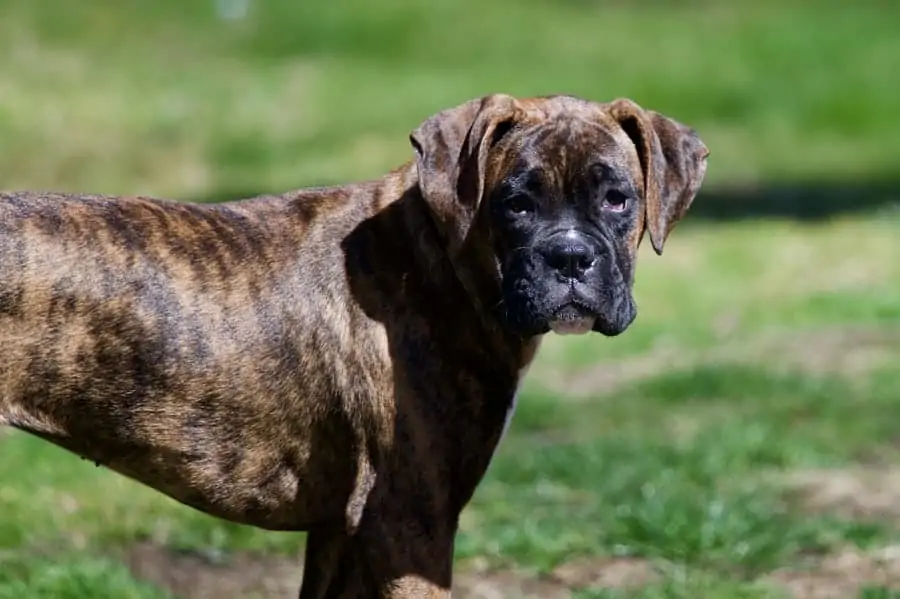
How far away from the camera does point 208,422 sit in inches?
181

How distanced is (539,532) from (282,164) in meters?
15.8

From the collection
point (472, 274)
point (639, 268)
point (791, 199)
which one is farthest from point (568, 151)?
point (791, 199)

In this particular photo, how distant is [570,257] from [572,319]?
18 cm

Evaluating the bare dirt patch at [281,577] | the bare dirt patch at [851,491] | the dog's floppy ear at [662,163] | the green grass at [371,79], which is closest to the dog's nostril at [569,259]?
the dog's floppy ear at [662,163]

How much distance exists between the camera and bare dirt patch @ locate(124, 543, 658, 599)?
6020 millimetres

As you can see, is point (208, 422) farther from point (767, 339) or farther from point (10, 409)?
point (767, 339)

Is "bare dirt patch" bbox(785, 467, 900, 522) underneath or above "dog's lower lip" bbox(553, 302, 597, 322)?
above

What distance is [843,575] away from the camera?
6.12 meters

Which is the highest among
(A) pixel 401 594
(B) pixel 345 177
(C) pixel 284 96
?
(C) pixel 284 96

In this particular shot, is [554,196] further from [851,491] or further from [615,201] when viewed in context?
[851,491]

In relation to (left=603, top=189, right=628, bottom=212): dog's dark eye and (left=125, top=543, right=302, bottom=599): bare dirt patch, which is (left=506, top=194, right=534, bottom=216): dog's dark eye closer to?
(left=603, top=189, right=628, bottom=212): dog's dark eye

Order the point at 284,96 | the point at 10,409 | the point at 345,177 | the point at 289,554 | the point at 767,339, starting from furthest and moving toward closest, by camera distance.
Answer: the point at 284,96
the point at 345,177
the point at 767,339
the point at 289,554
the point at 10,409

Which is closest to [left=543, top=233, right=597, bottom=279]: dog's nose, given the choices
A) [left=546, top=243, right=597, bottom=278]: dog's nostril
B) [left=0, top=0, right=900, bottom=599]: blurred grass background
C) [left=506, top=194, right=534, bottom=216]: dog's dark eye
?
[left=546, top=243, right=597, bottom=278]: dog's nostril

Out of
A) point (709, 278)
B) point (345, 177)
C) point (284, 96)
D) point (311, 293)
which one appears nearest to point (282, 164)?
point (345, 177)
